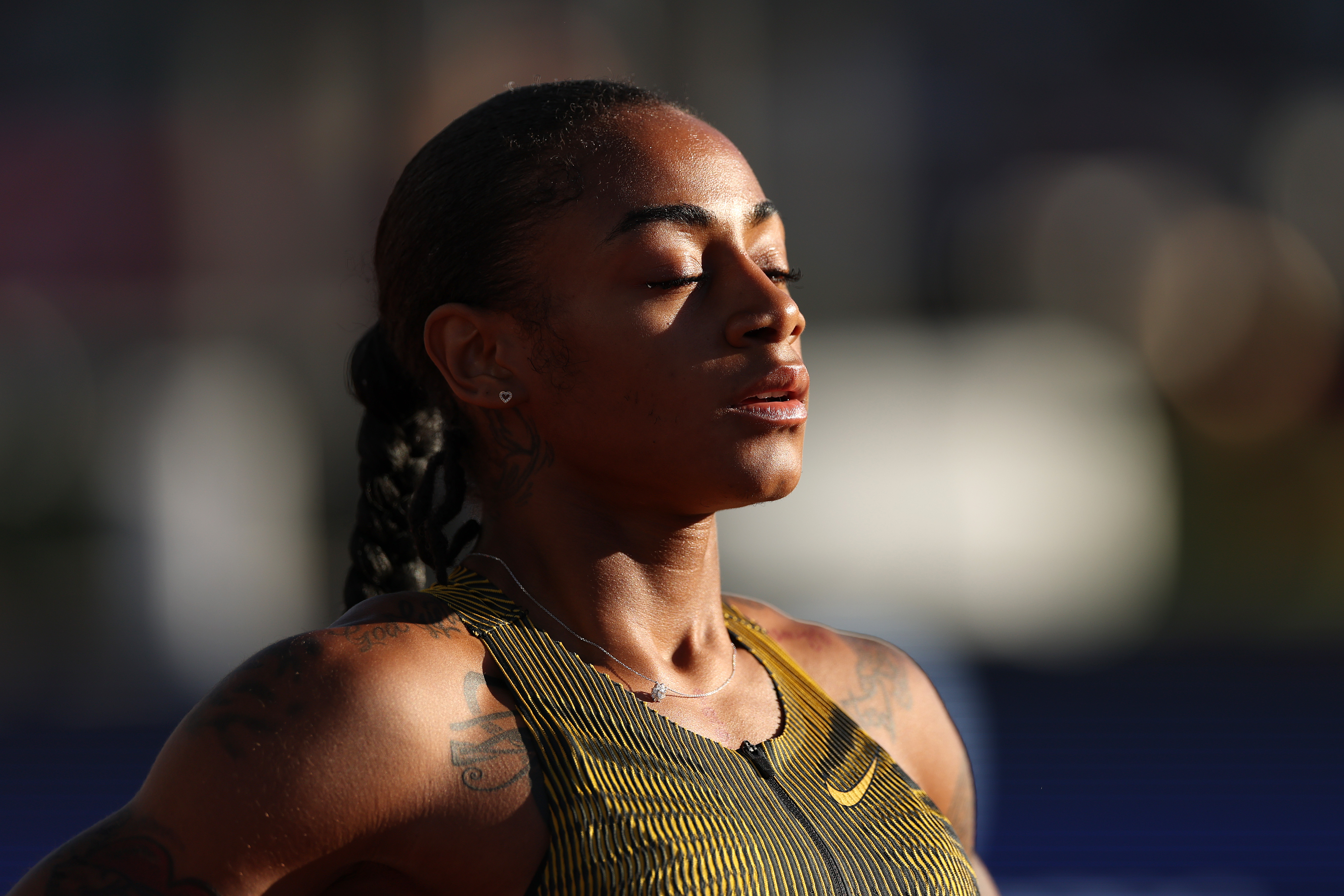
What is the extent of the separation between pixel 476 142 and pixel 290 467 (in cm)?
883

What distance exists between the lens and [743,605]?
2.39 meters

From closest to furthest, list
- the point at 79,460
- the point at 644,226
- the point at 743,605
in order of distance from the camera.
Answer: the point at 644,226, the point at 743,605, the point at 79,460

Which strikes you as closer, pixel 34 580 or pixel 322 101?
pixel 34 580

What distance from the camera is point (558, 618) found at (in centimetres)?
195

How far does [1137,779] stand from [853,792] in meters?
4.74

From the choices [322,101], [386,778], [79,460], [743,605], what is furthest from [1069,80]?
[386,778]

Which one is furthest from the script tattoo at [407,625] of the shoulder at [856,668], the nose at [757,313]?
the shoulder at [856,668]

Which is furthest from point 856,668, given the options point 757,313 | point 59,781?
point 59,781

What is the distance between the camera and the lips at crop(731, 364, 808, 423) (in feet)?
6.16

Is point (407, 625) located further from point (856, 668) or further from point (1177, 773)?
point (1177, 773)

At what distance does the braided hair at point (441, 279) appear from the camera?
6.43ft

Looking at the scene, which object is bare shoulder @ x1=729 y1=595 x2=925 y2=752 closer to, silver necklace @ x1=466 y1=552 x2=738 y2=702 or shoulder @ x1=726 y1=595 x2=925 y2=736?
shoulder @ x1=726 y1=595 x2=925 y2=736

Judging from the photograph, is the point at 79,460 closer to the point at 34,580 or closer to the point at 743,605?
the point at 34,580

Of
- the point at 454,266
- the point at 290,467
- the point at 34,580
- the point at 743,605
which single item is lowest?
the point at 34,580
